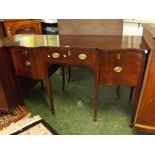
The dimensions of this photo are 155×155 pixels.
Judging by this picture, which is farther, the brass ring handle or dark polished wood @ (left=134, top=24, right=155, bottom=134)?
the brass ring handle

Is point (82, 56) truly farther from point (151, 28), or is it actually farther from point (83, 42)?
point (151, 28)

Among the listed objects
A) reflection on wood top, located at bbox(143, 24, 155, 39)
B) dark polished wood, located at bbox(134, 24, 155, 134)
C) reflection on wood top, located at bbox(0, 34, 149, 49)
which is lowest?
dark polished wood, located at bbox(134, 24, 155, 134)

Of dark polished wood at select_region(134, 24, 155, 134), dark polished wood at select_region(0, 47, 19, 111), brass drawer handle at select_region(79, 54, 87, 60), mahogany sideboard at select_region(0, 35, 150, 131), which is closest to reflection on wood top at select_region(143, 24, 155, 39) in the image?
dark polished wood at select_region(134, 24, 155, 134)

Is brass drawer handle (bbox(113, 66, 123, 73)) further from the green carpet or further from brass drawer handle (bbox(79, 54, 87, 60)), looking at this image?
the green carpet

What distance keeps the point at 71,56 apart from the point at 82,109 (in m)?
0.60

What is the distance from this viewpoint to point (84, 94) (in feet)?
6.17

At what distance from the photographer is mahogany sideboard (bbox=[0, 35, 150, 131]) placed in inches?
46.7

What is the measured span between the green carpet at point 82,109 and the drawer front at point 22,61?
429mm

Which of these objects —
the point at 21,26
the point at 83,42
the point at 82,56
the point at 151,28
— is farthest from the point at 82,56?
the point at 21,26

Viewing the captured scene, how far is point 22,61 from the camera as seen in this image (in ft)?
4.56

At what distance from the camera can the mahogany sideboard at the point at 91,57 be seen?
119cm
